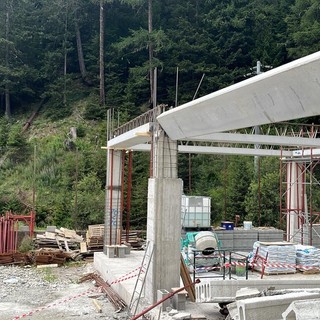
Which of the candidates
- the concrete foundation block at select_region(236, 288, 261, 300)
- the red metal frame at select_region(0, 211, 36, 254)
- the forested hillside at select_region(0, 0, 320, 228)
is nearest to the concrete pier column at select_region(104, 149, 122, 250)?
the red metal frame at select_region(0, 211, 36, 254)

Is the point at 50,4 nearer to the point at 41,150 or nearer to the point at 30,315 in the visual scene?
the point at 41,150

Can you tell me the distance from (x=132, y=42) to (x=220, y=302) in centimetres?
3316

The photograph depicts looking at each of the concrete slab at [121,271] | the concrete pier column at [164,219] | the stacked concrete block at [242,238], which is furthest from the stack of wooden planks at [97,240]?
the concrete pier column at [164,219]

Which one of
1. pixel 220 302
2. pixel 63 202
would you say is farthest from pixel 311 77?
pixel 63 202

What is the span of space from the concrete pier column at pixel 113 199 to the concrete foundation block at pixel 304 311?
548 inches

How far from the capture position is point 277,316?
8328 millimetres

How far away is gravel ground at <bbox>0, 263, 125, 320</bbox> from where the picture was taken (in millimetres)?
12914

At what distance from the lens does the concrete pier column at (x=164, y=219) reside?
1196 centimetres

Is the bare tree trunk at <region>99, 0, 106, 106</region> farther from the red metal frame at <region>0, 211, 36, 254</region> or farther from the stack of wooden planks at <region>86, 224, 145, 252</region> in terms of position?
Answer: the red metal frame at <region>0, 211, 36, 254</region>

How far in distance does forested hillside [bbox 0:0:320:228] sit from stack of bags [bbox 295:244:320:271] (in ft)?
39.9

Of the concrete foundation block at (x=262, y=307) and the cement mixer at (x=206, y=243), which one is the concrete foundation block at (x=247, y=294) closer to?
the concrete foundation block at (x=262, y=307)

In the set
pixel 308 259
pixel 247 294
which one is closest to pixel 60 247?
pixel 308 259

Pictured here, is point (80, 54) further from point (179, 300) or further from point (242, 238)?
point (179, 300)

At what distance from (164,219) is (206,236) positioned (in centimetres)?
485
